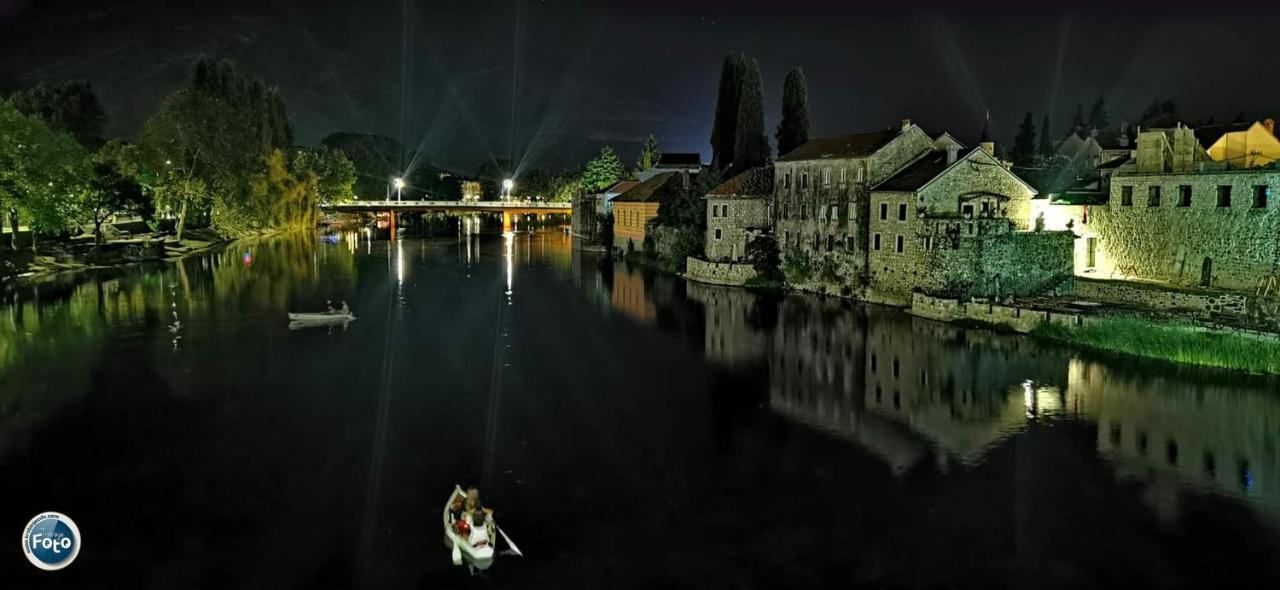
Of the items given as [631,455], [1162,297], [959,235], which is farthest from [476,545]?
[1162,297]

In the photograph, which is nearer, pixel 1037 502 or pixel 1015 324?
pixel 1037 502

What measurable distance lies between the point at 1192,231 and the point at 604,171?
90241mm

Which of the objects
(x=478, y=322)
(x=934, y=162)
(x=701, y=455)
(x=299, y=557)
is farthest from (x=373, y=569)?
(x=934, y=162)

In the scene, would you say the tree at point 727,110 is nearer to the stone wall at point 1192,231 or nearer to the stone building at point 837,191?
the stone building at point 837,191

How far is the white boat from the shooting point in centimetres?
4162

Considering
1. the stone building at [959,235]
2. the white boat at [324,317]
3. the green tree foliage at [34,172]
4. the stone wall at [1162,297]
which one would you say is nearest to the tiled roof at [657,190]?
the stone building at [959,235]

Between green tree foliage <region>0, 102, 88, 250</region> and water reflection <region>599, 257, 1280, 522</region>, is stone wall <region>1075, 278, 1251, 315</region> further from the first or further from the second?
green tree foliage <region>0, 102, 88, 250</region>

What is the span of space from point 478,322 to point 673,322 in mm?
9279

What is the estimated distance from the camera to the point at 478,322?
43.5 metres

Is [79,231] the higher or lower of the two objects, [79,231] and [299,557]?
the higher

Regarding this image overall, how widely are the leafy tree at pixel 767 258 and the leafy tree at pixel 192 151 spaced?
49586mm

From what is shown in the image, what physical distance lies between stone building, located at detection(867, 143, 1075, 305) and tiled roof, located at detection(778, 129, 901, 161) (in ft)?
6.78

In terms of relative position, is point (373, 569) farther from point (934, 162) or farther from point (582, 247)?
point (582, 247)

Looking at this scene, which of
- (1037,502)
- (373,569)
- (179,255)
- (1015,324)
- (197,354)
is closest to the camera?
(373,569)
